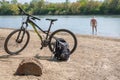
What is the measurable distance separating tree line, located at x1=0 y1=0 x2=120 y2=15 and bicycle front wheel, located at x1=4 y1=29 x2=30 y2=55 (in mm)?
99026

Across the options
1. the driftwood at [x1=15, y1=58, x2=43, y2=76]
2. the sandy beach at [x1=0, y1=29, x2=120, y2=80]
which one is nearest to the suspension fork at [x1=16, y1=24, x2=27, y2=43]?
the sandy beach at [x1=0, y1=29, x2=120, y2=80]

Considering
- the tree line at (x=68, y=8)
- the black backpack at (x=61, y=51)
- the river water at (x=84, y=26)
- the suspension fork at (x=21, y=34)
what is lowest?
the tree line at (x=68, y=8)

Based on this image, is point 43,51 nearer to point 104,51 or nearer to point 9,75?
point 104,51

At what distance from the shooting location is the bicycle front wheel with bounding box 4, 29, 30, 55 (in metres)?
10.2

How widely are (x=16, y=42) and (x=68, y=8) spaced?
402 feet

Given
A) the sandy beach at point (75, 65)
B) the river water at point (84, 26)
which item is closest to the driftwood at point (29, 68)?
the sandy beach at point (75, 65)

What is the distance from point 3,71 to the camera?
8.25 metres

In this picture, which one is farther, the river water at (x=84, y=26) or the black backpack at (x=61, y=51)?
the river water at (x=84, y=26)

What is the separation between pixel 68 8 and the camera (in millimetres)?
132250

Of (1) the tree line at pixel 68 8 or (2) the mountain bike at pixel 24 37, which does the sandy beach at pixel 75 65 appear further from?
(1) the tree line at pixel 68 8

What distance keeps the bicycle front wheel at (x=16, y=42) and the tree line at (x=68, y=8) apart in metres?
99.0

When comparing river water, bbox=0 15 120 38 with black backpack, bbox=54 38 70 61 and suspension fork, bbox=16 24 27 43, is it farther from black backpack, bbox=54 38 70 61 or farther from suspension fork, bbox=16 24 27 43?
black backpack, bbox=54 38 70 61

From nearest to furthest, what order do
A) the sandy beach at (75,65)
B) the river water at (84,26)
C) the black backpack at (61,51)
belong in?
the sandy beach at (75,65)
the black backpack at (61,51)
the river water at (84,26)

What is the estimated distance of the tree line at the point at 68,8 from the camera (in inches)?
4515
